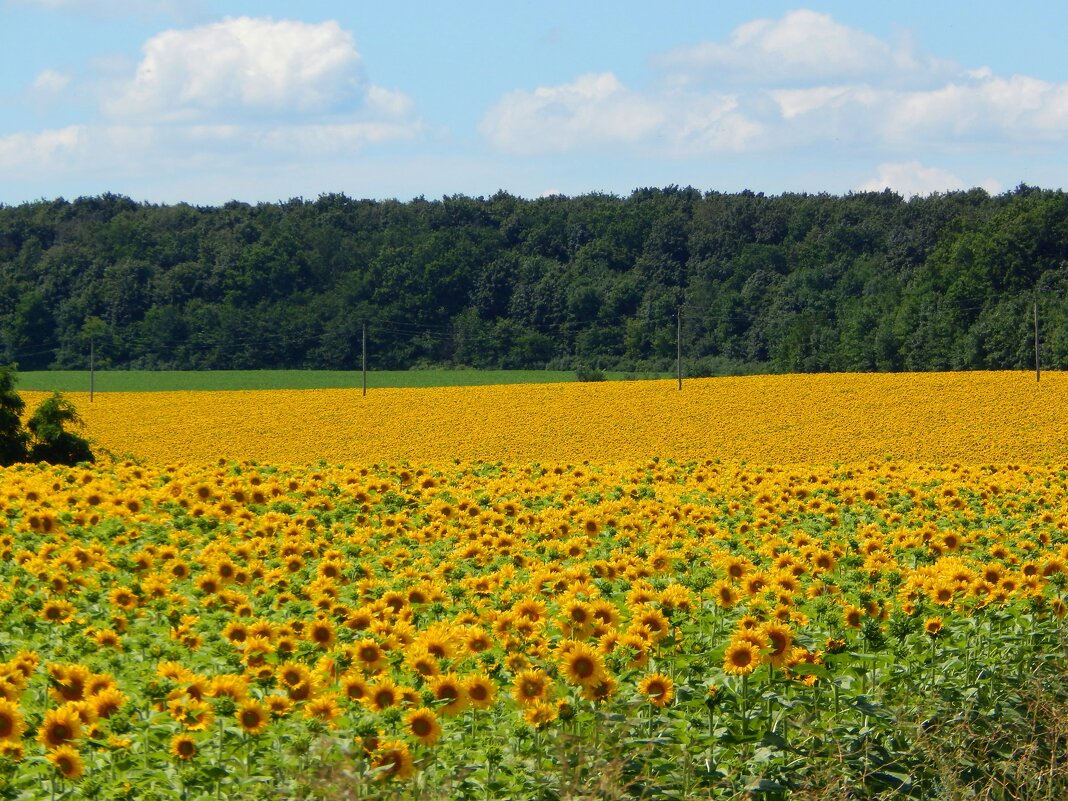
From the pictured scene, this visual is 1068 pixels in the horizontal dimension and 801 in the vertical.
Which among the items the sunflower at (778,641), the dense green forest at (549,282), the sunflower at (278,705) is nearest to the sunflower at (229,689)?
the sunflower at (278,705)

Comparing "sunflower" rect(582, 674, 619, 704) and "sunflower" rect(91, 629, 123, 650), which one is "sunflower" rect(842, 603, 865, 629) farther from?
"sunflower" rect(91, 629, 123, 650)

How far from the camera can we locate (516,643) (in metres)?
6.14

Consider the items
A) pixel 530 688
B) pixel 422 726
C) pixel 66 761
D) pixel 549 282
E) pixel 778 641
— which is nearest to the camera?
pixel 66 761

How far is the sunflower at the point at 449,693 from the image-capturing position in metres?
5.45

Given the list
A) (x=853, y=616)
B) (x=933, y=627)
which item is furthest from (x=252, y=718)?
(x=933, y=627)

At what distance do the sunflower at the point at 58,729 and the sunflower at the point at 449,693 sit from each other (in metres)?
1.41

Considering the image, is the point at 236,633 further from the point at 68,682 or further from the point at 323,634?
the point at 68,682

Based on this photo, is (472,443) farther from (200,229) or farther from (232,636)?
(200,229)

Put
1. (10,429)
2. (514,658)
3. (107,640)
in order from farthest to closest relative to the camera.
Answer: (10,429), (107,640), (514,658)

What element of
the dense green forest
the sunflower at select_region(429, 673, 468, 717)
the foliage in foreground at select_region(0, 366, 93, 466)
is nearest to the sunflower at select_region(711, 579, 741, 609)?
the sunflower at select_region(429, 673, 468, 717)

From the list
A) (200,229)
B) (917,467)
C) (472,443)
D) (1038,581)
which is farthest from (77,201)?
(1038,581)

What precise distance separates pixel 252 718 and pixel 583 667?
4.63 feet

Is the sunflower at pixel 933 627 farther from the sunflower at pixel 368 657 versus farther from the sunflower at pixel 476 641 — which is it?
Answer: the sunflower at pixel 368 657

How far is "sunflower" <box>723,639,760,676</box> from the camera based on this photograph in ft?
19.6
